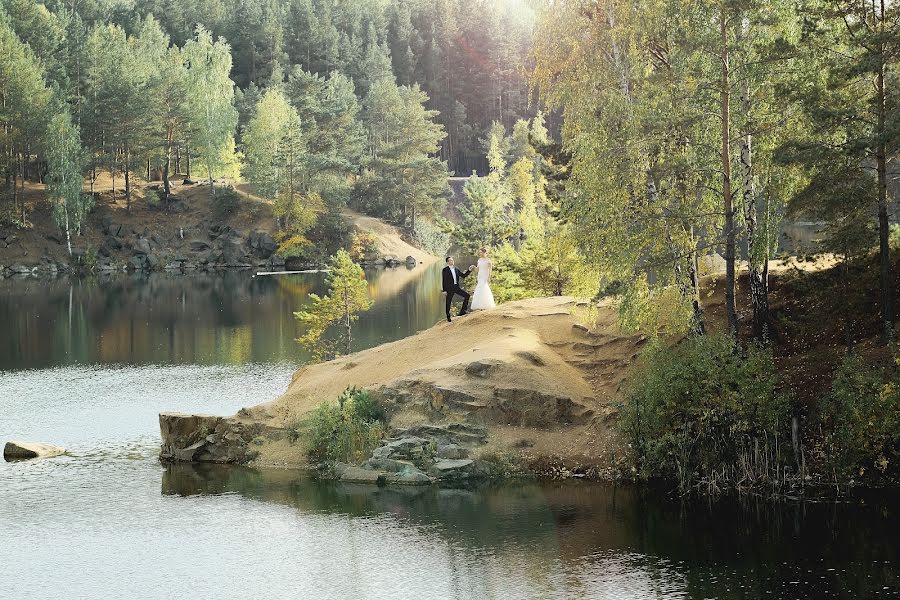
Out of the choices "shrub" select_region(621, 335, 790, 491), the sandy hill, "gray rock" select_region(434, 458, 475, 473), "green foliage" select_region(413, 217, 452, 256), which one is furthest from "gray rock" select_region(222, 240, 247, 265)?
"shrub" select_region(621, 335, 790, 491)

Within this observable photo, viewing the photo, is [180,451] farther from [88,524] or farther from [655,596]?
[655,596]

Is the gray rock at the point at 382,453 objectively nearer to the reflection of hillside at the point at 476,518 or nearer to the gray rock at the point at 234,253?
the reflection of hillside at the point at 476,518

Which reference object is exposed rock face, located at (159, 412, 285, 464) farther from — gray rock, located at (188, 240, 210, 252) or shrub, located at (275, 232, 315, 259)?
gray rock, located at (188, 240, 210, 252)

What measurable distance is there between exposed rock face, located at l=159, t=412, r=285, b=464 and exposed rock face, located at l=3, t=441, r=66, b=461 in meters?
3.04

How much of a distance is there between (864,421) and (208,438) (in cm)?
1665

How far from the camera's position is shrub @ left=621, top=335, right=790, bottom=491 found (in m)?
23.0

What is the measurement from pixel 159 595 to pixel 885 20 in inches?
798

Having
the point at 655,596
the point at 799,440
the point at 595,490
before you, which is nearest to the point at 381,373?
the point at 595,490

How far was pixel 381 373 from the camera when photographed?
2973 centimetres

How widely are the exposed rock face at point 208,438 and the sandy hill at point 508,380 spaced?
467mm

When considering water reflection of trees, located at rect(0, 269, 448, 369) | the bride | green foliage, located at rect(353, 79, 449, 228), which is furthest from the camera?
green foliage, located at rect(353, 79, 449, 228)

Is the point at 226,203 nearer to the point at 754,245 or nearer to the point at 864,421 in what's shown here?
the point at 754,245

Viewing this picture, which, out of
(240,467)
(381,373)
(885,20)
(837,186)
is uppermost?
(885,20)

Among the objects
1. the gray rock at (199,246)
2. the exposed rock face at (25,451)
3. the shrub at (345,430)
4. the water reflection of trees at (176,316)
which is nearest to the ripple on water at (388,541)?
the exposed rock face at (25,451)
